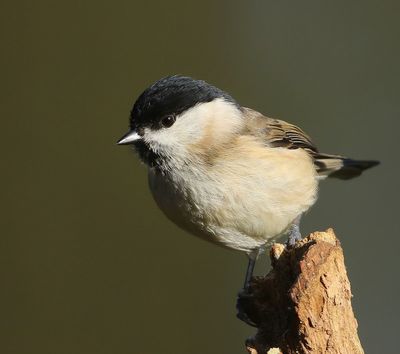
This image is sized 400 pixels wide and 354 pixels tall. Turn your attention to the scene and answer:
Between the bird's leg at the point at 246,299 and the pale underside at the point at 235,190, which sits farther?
the pale underside at the point at 235,190

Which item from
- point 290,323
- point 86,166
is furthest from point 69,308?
point 290,323

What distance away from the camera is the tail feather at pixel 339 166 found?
3724 mm

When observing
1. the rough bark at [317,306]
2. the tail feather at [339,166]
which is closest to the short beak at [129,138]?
the rough bark at [317,306]

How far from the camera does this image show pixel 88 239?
5.21 m

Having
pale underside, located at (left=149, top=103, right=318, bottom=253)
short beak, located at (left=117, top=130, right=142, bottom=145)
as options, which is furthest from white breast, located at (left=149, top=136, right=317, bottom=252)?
short beak, located at (left=117, top=130, right=142, bottom=145)

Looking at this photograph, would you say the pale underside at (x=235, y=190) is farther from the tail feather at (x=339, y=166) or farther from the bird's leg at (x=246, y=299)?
the tail feather at (x=339, y=166)

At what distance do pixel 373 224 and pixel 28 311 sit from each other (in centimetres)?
372

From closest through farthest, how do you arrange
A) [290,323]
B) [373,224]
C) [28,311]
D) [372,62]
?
[290,323], [28,311], [373,224], [372,62]

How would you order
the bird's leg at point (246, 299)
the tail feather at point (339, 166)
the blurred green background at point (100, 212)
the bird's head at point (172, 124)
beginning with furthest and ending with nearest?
the blurred green background at point (100, 212)
the tail feather at point (339, 166)
the bird's head at point (172, 124)
the bird's leg at point (246, 299)

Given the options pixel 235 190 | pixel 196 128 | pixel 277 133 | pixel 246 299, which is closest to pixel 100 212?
pixel 277 133

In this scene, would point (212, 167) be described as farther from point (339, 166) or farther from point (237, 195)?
point (339, 166)

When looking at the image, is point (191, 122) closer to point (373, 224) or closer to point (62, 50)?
point (62, 50)

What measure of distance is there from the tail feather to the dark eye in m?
1.05

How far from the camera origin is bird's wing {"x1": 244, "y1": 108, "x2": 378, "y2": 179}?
335 cm
